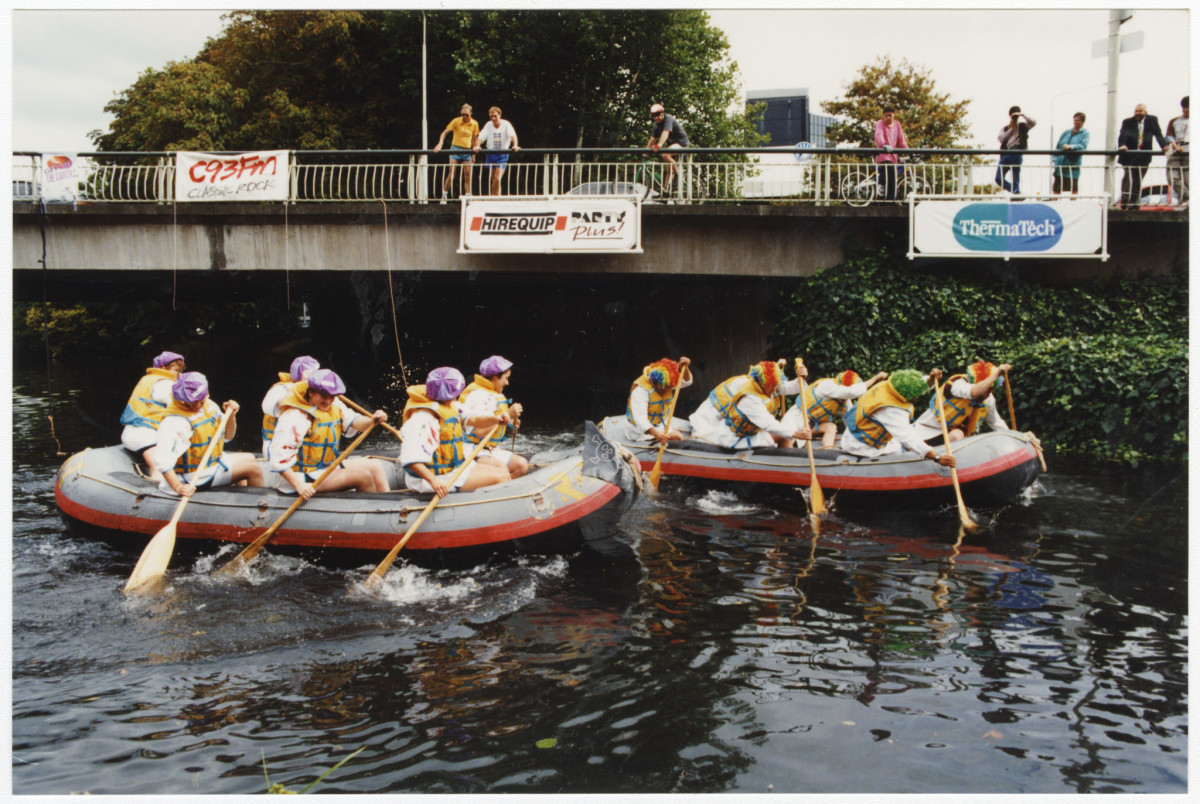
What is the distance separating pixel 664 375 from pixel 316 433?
4514 mm

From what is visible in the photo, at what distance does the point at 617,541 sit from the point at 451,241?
8.65 metres

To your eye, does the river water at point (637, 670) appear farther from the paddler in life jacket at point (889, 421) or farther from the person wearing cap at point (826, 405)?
the person wearing cap at point (826, 405)

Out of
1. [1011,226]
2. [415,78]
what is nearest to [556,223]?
[1011,226]

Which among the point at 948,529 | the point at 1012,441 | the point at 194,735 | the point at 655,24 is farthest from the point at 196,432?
the point at 655,24

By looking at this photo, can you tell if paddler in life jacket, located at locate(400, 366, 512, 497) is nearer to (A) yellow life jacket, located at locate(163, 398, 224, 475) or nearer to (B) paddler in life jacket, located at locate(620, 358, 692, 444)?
(A) yellow life jacket, located at locate(163, 398, 224, 475)

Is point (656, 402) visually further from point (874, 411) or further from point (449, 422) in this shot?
point (449, 422)

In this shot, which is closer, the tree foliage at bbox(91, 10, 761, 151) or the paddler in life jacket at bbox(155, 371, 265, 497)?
the paddler in life jacket at bbox(155, 371, 265, 497)

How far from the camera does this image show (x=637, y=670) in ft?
20.1

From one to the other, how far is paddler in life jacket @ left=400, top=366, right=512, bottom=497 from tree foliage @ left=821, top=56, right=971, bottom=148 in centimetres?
2639

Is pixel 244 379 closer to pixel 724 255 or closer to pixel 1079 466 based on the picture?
pixel 724 255

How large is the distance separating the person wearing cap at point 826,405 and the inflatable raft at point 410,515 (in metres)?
3.79

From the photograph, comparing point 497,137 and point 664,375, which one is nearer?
point 664,375

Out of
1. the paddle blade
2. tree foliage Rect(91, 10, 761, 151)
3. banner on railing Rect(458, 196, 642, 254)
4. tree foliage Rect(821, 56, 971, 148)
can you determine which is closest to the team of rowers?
the paddle blade

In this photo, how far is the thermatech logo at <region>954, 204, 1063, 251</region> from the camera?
14688 mm
